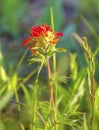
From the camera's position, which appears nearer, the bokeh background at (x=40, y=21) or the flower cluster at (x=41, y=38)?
the flower cluster at (x=41, y=38)

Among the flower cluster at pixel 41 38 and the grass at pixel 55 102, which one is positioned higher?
the flower cluster at pixel 41 38

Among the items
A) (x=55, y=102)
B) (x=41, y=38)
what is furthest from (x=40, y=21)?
(x=41, y=38)

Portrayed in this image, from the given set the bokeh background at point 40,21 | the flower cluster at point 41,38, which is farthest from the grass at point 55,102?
the bokeh background at point 40,21

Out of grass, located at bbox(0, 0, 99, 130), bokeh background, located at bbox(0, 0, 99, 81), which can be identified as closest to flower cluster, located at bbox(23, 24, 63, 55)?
grass, located at bbox(0, 0, 99, 130)

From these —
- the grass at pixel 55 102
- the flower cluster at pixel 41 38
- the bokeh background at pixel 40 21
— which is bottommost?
the grass at pixel 55 102

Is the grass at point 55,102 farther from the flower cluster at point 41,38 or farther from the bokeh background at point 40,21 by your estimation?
the bokeh background at point 40,21

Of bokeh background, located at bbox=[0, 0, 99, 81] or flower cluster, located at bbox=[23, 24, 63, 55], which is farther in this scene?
bokeh background, located at bbox=[0, 0, 99, 81]

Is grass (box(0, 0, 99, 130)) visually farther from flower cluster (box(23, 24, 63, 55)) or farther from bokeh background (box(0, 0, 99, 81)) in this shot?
bokeh background (box(0, 0, 99, 81))

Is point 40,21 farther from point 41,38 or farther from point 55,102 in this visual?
point 41,38

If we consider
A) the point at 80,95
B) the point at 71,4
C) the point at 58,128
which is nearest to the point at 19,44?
the point at 71,4
